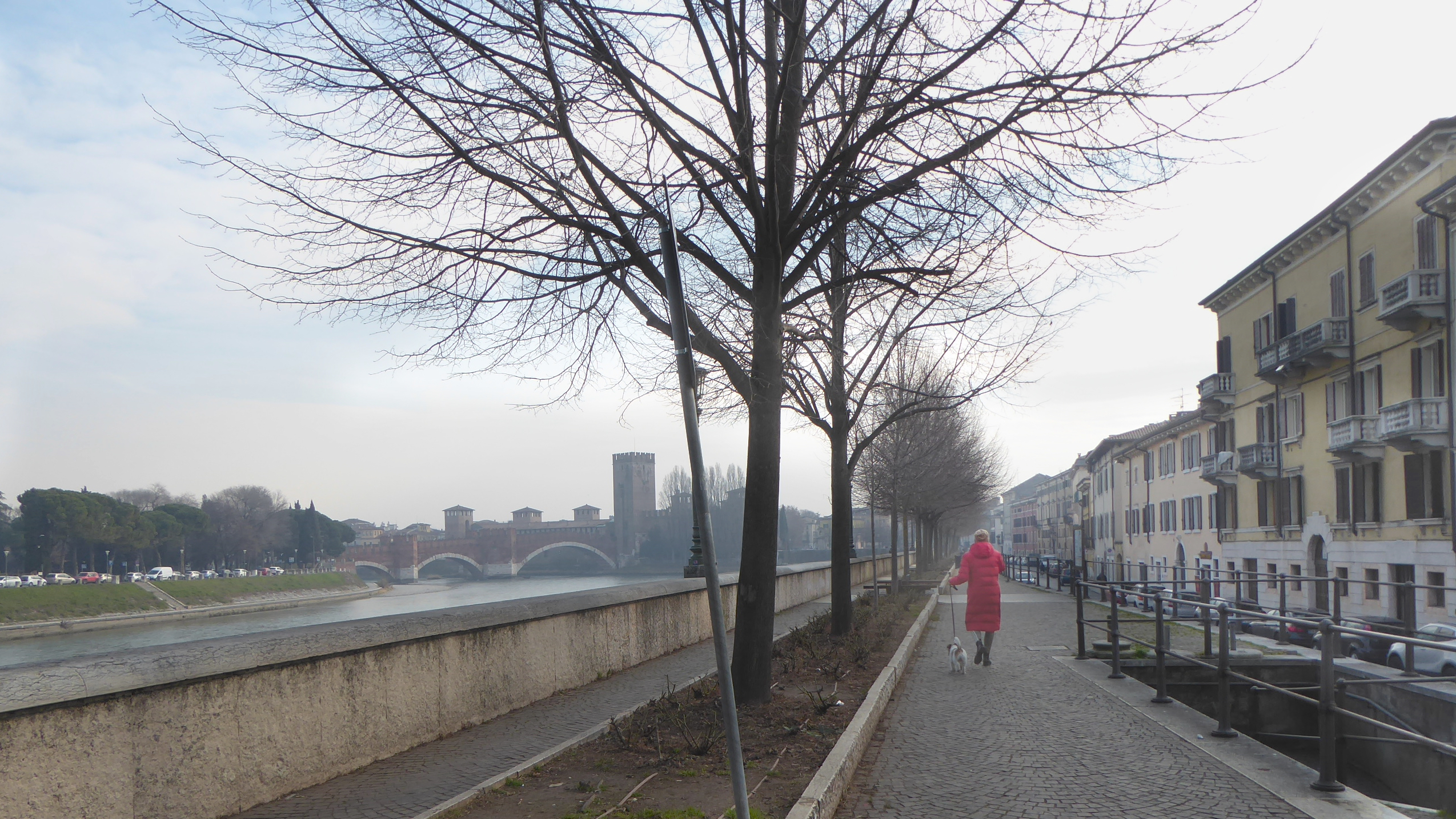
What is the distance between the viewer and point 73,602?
55625 mm

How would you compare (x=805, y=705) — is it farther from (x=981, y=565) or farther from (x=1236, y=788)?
(x=981, y=565)

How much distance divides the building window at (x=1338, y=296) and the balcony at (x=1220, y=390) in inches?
396

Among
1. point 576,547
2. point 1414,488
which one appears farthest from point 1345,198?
point 576,547

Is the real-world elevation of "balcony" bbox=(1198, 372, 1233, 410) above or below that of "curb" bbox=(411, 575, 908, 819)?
above

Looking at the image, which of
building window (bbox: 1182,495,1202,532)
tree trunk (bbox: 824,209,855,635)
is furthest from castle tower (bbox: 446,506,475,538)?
tree trunk (bbox: 824,209,855,635)

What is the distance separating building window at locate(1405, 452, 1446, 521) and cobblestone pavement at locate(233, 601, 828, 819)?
25106mm

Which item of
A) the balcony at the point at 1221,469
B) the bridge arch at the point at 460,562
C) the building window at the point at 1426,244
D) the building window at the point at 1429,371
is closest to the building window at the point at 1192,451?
the balcony at the point at 1221,469

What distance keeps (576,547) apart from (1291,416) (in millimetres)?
90005

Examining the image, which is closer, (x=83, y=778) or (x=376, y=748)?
(x=83, y=778)

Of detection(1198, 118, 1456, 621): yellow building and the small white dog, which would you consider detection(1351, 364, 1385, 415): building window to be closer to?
detection(1198, 118, 1456, 621): yellow building

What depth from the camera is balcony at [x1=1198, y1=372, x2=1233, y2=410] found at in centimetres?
4306

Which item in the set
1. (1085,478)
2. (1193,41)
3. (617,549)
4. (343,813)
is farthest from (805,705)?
(617,549)

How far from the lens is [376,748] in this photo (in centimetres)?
633

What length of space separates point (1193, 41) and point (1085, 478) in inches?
3427
